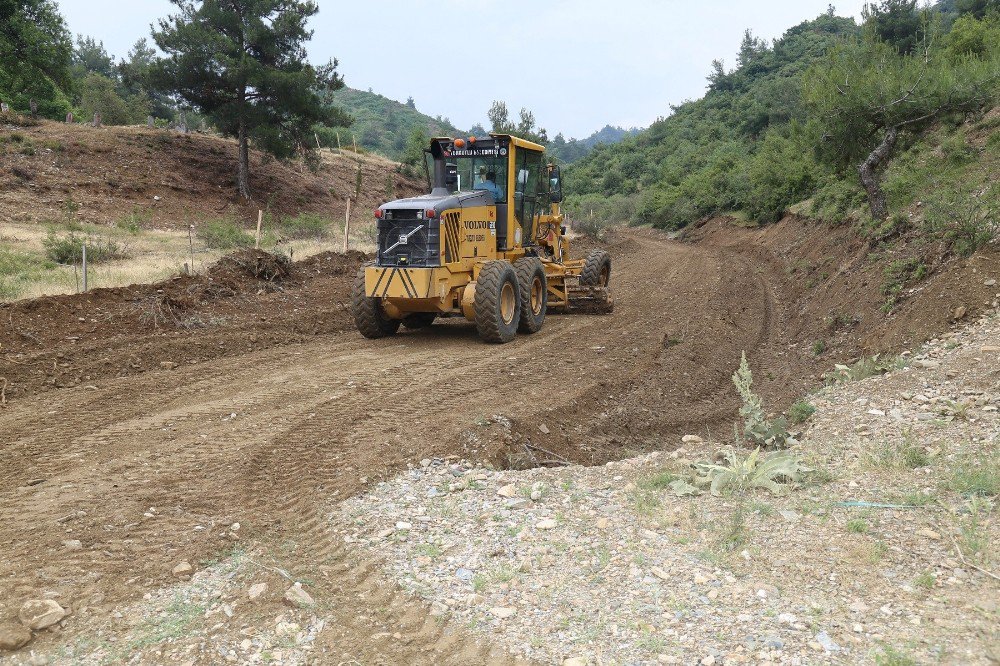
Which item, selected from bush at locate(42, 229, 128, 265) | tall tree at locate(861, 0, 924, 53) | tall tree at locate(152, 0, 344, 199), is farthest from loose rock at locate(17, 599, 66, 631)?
tall tree at locate(861, 0, 924, 53)

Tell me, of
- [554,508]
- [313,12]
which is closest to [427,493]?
[554,508]

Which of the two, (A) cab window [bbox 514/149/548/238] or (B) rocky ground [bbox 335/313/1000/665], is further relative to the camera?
(A) cab window [bbox 514/149/548/238]

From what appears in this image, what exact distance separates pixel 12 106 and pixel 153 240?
28.8 meters

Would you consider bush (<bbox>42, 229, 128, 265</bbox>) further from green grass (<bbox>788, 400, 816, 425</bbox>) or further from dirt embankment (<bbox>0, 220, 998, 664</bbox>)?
green grass (<bbox>788, 400, 816, 425</bbox>)

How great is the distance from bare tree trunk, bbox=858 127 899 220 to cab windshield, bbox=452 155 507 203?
760 cm

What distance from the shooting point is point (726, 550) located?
388 cm

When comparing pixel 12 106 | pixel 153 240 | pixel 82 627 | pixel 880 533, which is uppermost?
pixel 12 106

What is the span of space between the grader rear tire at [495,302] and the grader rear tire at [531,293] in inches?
16.0

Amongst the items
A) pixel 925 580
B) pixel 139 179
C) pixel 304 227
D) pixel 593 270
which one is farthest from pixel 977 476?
pixel 139 179

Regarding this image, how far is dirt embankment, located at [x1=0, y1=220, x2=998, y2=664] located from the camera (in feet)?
13.1

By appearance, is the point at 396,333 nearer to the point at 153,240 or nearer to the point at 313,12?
the point at 153,240

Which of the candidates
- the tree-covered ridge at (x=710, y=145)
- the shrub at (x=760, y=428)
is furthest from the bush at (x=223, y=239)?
the tree-covered ridge at (x=710, y=145)

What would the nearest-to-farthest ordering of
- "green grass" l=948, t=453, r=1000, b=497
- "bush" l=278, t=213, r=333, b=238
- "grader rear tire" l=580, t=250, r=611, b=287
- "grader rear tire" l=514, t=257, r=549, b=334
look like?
1. "green grass" l=948, t=453, r=1000, b=497
2. "grader rear tire" l=514, t=257, r=549, b=334
3. "grader rear tire" l=580, t=250, r=611, b=287
4. "bush" l=278, t=213, r=333, b=238

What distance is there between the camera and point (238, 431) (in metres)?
6.32
